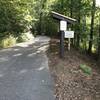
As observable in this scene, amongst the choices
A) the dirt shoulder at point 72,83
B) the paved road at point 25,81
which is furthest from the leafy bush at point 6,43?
the dirt shoulder at point 72,83

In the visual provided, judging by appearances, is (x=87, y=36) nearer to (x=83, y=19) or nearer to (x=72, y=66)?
(x=83, y=19)

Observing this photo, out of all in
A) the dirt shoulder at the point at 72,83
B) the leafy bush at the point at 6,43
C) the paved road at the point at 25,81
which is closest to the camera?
the paved road at the point at 25,81

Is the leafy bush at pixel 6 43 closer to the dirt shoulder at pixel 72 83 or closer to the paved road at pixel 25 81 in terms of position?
the paved road at pixel 25 81

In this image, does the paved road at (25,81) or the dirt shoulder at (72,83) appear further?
the dirt shoulder at (72,83)

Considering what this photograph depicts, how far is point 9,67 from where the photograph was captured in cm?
1150

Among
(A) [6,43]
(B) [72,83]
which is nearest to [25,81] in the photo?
(B) [72,83]

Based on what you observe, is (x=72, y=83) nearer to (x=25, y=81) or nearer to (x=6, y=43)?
(x=25, y=81)

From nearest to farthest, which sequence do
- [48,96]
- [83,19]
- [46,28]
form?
[48,96], [83,19], [46,28]

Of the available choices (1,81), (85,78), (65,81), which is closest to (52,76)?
(65,81)

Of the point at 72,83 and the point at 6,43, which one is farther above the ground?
the point at 6,43

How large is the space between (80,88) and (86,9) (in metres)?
15.1

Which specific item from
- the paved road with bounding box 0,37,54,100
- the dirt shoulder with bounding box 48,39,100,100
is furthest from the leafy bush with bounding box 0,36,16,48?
the dirt shoulder with bounding box 48,39,100,100

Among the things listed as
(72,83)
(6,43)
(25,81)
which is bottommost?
(72,83)

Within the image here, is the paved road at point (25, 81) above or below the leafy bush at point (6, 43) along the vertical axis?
below
